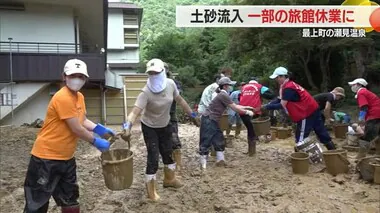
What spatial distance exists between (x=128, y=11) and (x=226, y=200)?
1069 inches

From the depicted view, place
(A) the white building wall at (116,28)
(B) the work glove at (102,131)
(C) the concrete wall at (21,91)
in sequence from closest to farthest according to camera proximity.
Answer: (B) the work glove at (102,131)
(C) the concrete wall at (21,91)
(A) the white building wall at (116,28)

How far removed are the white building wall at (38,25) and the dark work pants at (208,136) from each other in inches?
395

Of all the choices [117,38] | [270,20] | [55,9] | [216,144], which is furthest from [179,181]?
[117,38]

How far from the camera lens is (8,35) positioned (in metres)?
14.8

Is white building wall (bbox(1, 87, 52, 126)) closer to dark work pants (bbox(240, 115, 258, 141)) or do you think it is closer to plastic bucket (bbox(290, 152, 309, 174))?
dark work pants (bbox(240, 115, 258, 141))

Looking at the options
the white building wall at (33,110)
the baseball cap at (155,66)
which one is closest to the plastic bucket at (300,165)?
the baseball cap at (155,66)

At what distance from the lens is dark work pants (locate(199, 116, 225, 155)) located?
673cm

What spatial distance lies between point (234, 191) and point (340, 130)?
6110 millimetres

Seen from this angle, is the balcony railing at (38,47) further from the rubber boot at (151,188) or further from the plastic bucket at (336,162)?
the plastic bucket at (336,162)

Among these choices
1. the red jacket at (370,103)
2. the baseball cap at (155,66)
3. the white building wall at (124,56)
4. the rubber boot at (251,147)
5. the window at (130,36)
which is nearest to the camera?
the baseball cap at (155,66)

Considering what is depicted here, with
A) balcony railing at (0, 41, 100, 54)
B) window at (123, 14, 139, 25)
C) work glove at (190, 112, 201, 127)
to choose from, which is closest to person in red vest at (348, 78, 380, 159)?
work glove at (190, 112, 201, 127)

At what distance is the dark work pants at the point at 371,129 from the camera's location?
6996 mm

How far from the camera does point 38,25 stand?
49.6 ft
